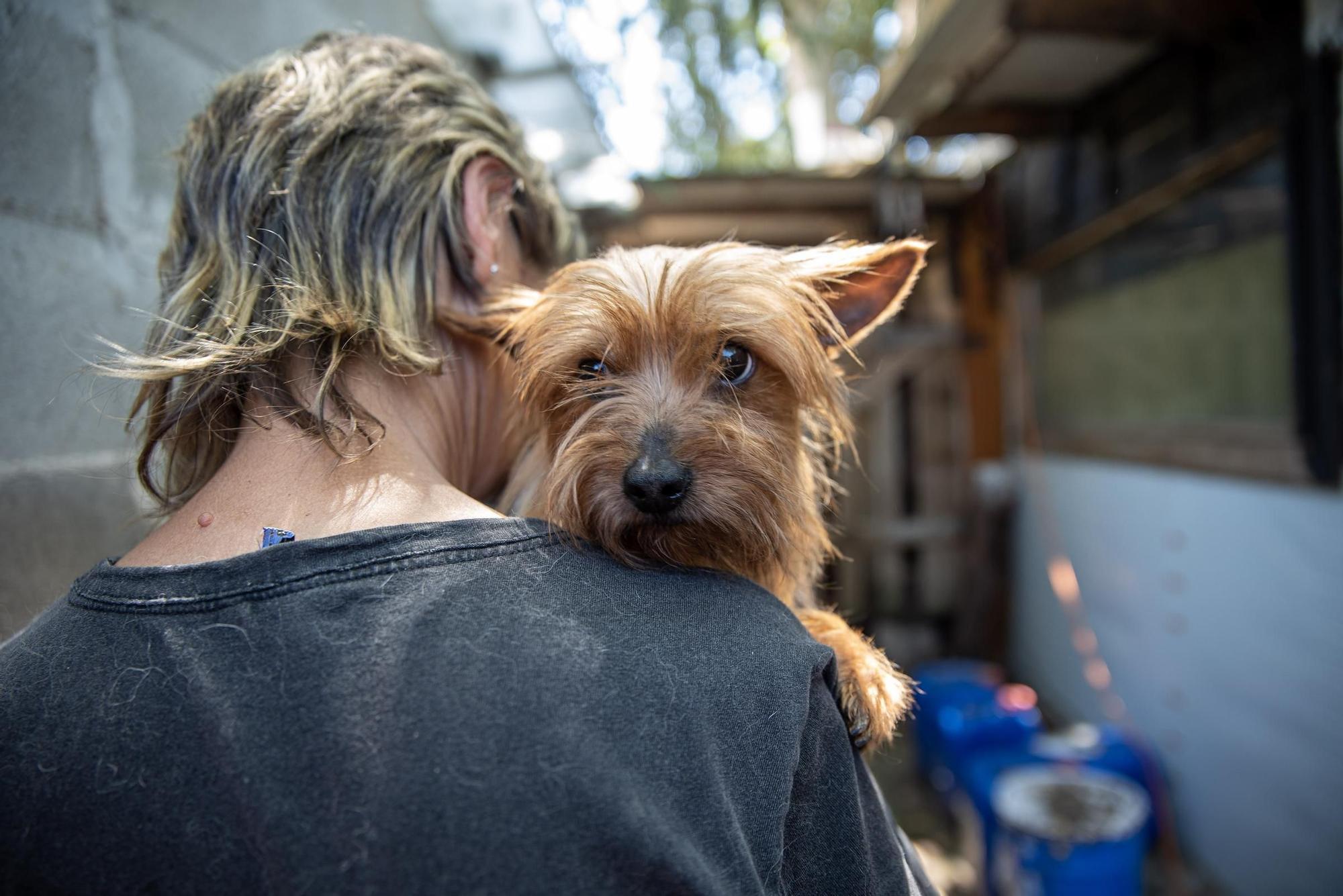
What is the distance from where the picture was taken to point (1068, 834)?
348cm

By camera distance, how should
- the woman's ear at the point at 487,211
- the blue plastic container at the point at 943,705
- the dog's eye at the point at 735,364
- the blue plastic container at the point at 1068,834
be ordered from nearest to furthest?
the woman's ear at the point at 487,211 → the dog's eye at the point at 735,364 → the blue plastic container at the point at 1068,834 → the blue plastic container at the point at 943,705

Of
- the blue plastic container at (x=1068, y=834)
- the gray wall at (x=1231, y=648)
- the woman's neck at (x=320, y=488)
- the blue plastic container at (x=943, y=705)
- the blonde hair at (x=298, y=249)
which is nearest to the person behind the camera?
the woman's neck at (x=320, y=488)

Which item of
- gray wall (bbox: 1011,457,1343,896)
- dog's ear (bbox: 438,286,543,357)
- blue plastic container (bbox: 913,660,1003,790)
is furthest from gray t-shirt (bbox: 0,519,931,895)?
blue plastic container (bbox: 913,660,1003,790)

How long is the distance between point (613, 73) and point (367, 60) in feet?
29.3

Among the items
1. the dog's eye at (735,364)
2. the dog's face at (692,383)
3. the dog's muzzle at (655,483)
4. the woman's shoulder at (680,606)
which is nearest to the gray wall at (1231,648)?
the dog's face at (692,383)

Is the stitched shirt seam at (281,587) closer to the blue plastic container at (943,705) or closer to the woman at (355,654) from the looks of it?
the woman at (355,654)

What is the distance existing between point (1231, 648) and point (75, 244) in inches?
184

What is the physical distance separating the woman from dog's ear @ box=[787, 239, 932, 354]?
2.81ft

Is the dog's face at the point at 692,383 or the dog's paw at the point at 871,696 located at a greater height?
the dog's face at the point at 692,383

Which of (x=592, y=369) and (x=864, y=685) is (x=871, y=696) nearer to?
(x=864, y=685)

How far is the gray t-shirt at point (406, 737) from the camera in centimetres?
88

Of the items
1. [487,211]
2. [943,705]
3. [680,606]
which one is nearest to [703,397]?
[487,211]

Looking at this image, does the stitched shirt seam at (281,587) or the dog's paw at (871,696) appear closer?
the stitched shirt seam at (281,587)

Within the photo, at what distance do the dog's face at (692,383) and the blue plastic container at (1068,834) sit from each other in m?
2.52
